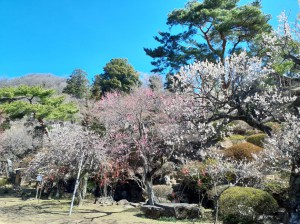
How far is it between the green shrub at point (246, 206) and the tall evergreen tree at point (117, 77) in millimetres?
27414

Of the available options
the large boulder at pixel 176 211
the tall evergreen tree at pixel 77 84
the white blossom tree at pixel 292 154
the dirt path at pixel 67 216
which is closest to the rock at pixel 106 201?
the dirt path at pixel 67 216

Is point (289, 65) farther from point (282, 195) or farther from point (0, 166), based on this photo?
point (0, 166)

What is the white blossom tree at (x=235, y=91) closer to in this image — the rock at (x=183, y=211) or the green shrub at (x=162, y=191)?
the rock at (x=183, y=211)

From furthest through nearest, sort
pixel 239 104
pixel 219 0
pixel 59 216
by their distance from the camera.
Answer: pixel 219 0 → pixel 59 216 → pixel 239 104

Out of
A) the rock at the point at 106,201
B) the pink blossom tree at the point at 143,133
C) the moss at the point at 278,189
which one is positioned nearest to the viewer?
the moss at the point at 278,189

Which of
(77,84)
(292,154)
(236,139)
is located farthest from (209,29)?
(77,84)

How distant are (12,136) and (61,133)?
13182 mm

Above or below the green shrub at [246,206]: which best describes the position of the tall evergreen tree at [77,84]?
above

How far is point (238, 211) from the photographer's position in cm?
879

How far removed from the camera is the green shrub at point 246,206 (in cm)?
868

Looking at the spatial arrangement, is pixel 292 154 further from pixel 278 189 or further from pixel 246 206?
pixel 278 189

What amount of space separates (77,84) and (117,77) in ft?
23.4

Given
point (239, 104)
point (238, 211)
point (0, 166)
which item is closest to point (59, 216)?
point (238, 211)

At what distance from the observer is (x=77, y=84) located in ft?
133
